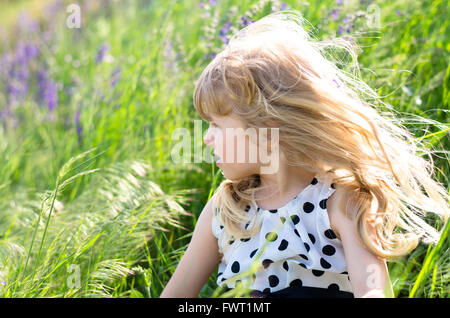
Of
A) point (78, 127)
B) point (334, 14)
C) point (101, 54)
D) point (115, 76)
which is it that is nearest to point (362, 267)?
point (334, 14)

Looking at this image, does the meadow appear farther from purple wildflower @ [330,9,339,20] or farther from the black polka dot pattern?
the black polka dot pattern

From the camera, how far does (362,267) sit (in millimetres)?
1428

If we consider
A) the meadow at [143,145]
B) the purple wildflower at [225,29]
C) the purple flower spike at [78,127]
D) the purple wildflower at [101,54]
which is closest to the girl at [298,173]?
the meadow at [143,145]

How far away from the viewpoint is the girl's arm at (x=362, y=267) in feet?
4.56

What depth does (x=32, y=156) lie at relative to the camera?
330cm

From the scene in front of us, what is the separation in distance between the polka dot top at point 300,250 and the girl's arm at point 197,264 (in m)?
0.13

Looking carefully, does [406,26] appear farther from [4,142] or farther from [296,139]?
[4,142]

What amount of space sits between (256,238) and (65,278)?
61 centimetres

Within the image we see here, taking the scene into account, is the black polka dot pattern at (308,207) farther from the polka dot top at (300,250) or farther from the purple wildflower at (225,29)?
the purple wildflower at (225,29)

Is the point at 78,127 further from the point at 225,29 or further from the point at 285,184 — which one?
the point at 285,184

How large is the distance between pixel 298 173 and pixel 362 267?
358mm

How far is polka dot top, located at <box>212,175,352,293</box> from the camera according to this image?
1.55 meters

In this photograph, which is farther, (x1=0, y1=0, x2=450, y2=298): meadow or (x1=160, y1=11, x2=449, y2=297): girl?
(x1=0, y1=0, x2=450, y2=298): meadow

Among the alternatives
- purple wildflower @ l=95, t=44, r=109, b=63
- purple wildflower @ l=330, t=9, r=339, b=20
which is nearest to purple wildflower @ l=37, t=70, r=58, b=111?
purple wildflower @ l=95, t=44, r=109, b=63
